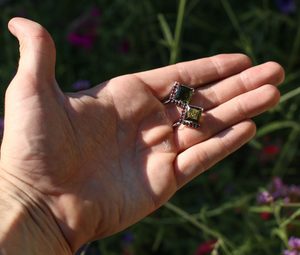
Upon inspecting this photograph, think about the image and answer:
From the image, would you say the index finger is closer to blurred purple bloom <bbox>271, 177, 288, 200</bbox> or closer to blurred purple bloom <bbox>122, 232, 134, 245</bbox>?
blurred purple bloom <bbox>271, 177, 288, 200</bbox>

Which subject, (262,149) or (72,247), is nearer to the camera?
(72,247)

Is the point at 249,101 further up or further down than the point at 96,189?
further up

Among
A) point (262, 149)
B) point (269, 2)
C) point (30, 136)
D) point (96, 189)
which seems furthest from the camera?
point (269, 2)

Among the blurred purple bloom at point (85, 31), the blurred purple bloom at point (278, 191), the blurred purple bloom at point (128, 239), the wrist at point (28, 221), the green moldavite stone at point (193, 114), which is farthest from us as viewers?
the blurred purple bloom at point (85, 31)

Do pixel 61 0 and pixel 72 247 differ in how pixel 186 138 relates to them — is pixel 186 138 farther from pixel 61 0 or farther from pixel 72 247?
pixel 61 0

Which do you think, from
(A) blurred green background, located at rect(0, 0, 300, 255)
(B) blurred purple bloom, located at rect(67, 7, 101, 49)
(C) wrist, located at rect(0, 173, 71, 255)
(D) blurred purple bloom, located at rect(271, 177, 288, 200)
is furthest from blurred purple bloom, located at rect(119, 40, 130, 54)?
(C) wrist, located at rect(0, 173, 71, 255)

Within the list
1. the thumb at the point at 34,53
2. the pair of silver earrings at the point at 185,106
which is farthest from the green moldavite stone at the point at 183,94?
the thumb at the point at 34,53

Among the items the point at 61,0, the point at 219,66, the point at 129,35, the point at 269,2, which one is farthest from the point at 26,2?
the point at 219,66

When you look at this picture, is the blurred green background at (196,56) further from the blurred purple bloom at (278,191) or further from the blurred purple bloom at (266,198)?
the blurred purple bloom at (266,198)
